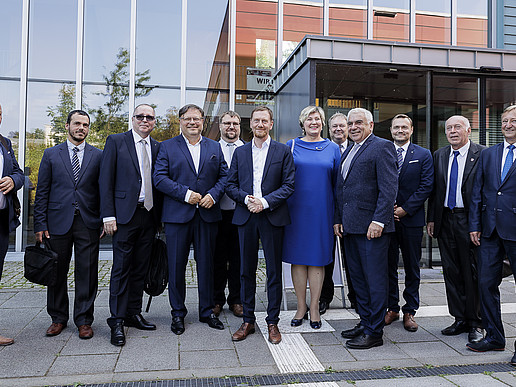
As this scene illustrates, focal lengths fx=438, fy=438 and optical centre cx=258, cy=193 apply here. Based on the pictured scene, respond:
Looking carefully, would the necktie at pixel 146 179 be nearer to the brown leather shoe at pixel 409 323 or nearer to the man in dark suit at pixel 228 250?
the man in dark suit at pixel 228 250

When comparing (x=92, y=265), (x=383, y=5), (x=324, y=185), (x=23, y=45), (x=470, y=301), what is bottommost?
(x=470, y=301)

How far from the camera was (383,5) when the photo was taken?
1003cm

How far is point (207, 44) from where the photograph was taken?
31.3 ft

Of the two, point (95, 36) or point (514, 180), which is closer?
point (514, 180)

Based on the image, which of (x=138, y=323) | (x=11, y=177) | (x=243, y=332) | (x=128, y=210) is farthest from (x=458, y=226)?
(x=11, y=177)

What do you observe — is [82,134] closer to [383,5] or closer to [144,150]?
[144,150]

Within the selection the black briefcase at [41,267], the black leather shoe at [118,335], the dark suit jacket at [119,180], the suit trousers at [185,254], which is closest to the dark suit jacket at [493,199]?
the suit trousers at [185,254]

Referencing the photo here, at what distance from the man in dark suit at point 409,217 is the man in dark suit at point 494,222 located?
57cm

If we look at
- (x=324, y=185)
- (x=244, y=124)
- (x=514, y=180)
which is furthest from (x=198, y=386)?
(x=244, y=124)

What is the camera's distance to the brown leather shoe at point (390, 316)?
15.3 ft

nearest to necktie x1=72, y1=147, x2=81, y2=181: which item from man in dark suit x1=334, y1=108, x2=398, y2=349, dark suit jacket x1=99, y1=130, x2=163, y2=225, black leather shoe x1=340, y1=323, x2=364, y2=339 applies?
dark suit jacket x1=99, y1=130, x2=163, y2=225

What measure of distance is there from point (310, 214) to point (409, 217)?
107 cm

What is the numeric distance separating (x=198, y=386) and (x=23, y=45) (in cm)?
847

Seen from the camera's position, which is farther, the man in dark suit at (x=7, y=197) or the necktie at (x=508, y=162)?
the man in dark suit at (x=7, y=197)
